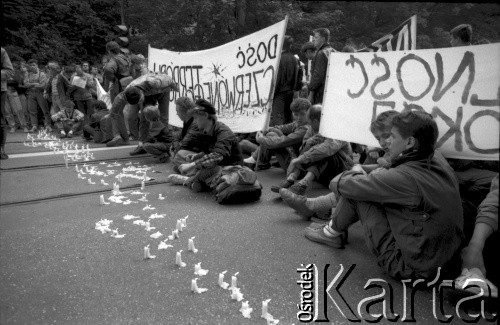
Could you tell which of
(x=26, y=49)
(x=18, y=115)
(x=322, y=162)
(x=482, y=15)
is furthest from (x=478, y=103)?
(x=26, y=49)

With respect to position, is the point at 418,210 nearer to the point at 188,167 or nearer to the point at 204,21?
the point at 188,167

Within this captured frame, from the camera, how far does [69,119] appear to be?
34.7 feet

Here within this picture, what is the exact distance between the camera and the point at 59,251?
322cm

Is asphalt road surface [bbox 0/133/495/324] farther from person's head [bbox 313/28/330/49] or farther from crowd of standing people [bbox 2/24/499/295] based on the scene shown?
person's head [bbox 313/28/330/49]

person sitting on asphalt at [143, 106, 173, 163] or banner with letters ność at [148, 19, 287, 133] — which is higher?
banner with letters ność at [148, 19, 287, 133]

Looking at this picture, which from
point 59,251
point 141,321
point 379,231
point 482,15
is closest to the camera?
point 141,321

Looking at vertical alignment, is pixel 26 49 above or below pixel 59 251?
above

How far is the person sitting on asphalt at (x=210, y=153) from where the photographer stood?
4.85 m

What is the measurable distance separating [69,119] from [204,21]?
300 inches

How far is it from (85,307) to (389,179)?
2.06 metres

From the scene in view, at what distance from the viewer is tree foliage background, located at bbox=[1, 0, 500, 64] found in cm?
1591

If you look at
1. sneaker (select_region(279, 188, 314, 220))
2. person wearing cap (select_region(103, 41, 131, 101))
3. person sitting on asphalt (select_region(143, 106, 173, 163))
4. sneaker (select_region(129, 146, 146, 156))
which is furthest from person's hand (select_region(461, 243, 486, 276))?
person wearing cap (select_region(103, 41, 131, 101))

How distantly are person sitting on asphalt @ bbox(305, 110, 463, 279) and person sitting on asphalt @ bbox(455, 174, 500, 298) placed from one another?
10cm

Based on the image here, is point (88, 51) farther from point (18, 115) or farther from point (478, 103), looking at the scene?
point (478, 103)
